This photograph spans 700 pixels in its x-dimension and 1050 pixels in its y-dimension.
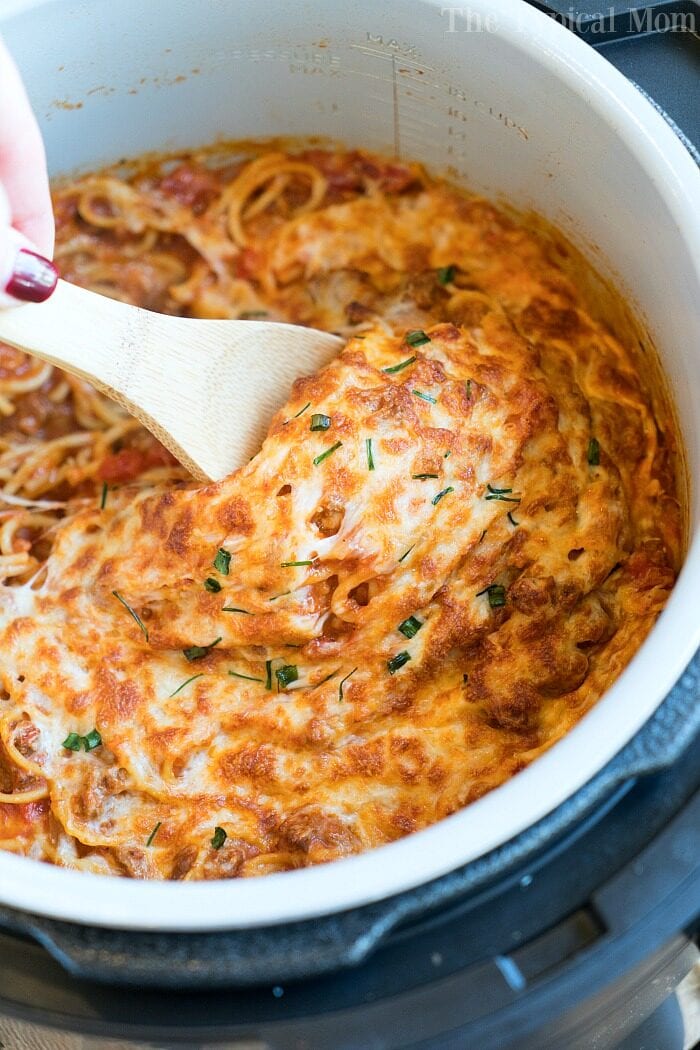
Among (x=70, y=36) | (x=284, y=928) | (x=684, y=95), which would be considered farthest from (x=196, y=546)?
(x=684, y=95)

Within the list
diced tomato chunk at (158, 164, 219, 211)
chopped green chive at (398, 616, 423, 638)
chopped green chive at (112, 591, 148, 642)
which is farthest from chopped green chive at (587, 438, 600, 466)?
diced tomato chunk at (158, 164, 219, 211)

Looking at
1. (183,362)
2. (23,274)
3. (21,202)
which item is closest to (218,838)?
(183,362)

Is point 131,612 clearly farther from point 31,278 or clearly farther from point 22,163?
point 22,163

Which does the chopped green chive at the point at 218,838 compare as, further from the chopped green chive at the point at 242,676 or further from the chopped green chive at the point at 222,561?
the chopped green chive at the point at 222,561

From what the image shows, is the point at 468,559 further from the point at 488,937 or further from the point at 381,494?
the point at 488,937

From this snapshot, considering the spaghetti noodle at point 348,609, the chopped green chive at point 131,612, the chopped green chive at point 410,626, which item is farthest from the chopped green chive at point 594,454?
the chopped green chive at point 131,612

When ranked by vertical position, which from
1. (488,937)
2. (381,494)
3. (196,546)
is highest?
(381,494)

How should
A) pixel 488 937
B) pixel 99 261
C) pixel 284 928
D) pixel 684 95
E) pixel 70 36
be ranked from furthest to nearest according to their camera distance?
pixel 99 261
pixel 70 36
pixel 684 95
pixel 488 937
pixel 284 928
